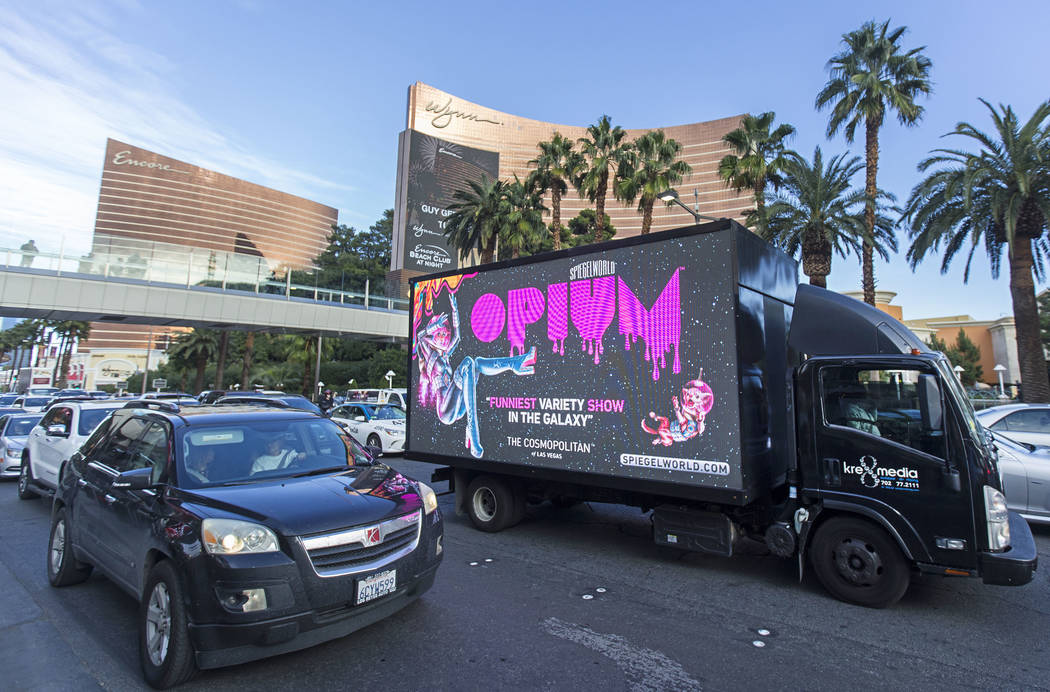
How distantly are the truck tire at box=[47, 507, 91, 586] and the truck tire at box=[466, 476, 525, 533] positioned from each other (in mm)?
4099

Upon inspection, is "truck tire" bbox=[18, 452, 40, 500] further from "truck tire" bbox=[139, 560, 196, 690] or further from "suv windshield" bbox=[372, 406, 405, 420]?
"truck tire" bbox=[139, 560, 196, 690]

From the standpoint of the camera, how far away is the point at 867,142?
824 inches

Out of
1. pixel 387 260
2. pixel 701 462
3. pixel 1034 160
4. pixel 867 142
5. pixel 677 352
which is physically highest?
pixel 387 260

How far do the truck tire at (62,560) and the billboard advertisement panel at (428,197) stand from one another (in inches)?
2159

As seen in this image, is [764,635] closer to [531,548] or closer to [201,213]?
[531,548]

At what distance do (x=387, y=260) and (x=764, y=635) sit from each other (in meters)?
75.0

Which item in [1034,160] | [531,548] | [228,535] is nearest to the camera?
[228,535]

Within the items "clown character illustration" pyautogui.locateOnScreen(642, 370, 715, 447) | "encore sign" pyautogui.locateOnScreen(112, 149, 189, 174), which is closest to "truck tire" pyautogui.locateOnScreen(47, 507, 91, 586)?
"clown character illustration" pyautogui.locateOnScreen(642, 370, 715, 447)

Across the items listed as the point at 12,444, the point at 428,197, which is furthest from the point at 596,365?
the point at 428,197

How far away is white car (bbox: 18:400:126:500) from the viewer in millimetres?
8609

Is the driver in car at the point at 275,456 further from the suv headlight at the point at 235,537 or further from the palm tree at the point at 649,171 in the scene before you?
the palm tree at the point at 649,171

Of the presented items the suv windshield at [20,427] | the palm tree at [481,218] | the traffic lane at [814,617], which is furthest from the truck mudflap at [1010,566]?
the palm tree at [481,218]

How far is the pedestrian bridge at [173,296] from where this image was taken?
22453 mm

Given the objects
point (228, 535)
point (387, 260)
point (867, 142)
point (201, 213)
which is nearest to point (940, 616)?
point (228, 535)
